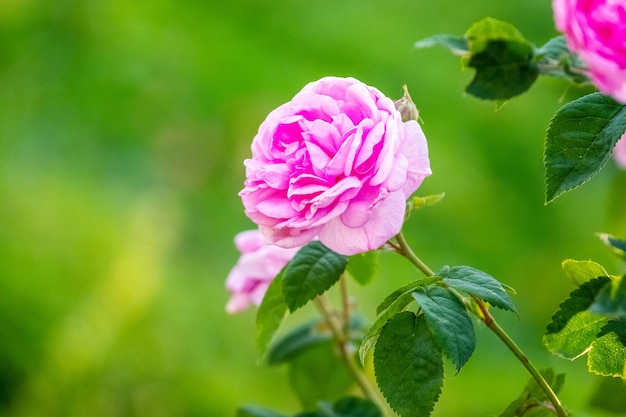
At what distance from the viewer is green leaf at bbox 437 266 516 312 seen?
488mm

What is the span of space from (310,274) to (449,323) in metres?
0.11

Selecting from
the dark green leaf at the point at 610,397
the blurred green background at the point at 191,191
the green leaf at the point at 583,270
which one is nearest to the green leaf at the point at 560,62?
the green leaf at the point at 583,270

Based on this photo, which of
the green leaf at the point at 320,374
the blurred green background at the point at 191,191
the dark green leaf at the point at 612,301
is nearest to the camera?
the dark green leaf at the point at 612,301

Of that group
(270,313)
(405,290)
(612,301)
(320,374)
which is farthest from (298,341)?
(612,301)

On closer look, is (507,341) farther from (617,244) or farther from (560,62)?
(560,62)

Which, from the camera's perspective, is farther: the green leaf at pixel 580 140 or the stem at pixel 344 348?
the stem at pixel 344 348

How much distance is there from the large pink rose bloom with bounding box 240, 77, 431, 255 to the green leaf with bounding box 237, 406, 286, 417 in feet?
0.98

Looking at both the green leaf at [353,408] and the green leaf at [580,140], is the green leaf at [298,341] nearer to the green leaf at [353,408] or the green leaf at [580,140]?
the green leaf at [353,408]

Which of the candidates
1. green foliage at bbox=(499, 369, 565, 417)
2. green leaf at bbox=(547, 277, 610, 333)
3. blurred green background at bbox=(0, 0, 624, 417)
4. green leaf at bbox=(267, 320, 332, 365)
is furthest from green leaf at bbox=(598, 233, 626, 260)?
blurred green background at bbox=(0, 0, 624, 417)

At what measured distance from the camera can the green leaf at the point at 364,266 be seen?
0.63 meters

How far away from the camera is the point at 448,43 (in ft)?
2.14

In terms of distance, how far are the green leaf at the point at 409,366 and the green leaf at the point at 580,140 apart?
0.35 feet

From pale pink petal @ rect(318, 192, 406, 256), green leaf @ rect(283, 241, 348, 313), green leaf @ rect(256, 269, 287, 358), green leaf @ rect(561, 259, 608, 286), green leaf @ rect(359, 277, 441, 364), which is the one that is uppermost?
green leaf @ rect(256, 269, 287, 358)

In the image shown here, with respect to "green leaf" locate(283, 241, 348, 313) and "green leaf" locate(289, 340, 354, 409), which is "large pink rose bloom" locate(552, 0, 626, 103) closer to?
"green leaf" locate(283, 241, 348, 313)
